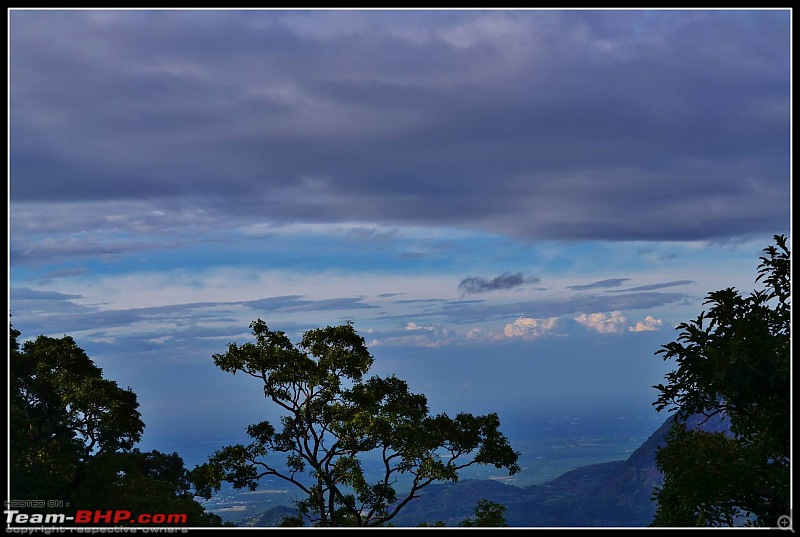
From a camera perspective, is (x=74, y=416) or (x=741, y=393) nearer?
(x=741, y=393)

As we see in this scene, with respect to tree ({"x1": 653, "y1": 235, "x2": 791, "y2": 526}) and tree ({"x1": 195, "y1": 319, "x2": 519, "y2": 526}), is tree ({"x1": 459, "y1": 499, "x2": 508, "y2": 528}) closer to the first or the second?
tree ({"x1": 195, "y1": 319, "x2": 519, "y2": 526})

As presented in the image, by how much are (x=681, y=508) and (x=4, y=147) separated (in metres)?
13.6

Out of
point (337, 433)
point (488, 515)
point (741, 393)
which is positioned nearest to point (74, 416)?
point (337, 433)

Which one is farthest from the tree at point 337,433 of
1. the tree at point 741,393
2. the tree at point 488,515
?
the tree at point 741,393

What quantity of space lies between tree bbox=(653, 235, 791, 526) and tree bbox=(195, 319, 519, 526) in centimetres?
578

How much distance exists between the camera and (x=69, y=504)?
16.0 metres

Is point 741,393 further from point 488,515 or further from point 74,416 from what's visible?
point 74,416

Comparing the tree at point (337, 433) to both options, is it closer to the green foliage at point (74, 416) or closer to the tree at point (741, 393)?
the green foliage at point (74, 416)

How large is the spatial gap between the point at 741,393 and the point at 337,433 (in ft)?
32.0

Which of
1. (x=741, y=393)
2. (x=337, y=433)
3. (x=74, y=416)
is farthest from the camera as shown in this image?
(x=74, y=416)

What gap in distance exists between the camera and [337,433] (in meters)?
17.1

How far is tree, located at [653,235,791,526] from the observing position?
1070cm
